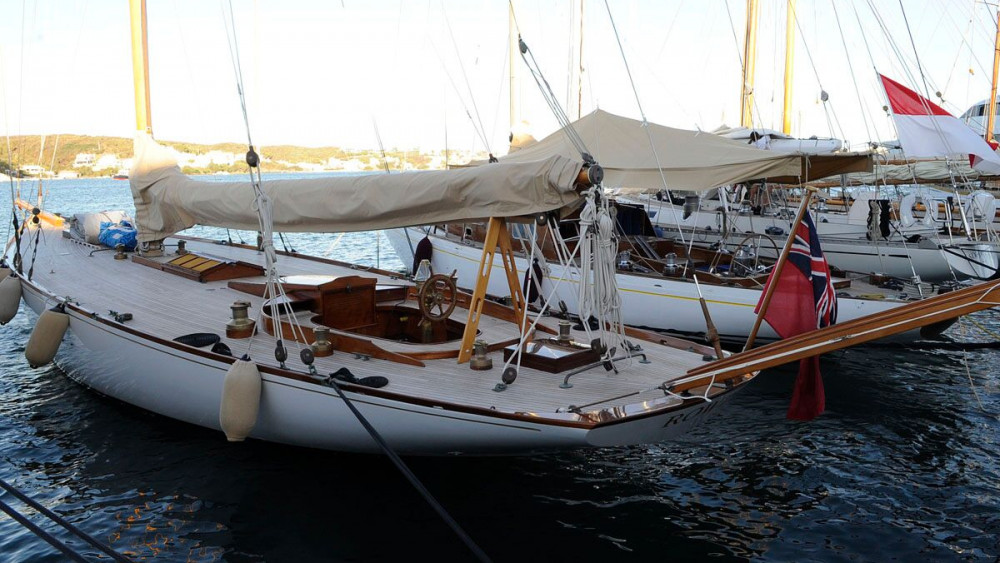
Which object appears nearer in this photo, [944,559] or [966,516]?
[944,559]

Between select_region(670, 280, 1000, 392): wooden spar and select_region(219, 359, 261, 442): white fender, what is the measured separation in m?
3.84

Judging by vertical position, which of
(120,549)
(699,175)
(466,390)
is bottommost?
(120,549)

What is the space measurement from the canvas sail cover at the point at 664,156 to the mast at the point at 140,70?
6.11 metres

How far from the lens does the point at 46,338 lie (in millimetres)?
8062

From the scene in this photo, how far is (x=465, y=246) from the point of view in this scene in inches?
592

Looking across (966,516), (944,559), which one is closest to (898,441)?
(966,516)

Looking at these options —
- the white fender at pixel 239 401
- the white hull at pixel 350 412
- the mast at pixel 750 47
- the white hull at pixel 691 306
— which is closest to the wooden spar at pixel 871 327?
the white hull at pixel 350 412

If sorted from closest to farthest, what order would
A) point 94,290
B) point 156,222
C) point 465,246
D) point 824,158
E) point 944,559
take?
point 944,559 → point 94,290 → point 156,222 → point 824,158 → point 465,246

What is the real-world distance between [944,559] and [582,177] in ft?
13.8

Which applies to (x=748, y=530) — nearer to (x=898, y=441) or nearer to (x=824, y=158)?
(x=898, y=441)

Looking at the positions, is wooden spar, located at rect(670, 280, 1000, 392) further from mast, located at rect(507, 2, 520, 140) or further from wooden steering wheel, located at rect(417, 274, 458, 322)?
mast, located at rect(507, 2, 520, 140)

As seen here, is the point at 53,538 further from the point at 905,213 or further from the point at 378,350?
the point at 905,213

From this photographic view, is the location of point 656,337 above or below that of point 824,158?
below

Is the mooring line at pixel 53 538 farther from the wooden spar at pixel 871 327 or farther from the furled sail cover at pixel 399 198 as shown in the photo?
the wooden spar at pixel 871 327
